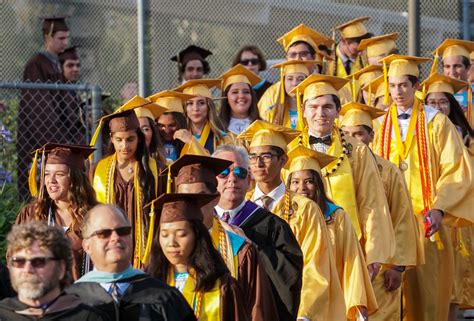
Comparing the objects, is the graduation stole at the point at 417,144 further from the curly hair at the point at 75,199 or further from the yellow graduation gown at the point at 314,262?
the curly hair at the point at 75,199

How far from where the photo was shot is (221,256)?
8945 millimetres

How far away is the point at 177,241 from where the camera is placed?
28.4ft

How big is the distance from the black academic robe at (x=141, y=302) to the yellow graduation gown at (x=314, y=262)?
9.44ft

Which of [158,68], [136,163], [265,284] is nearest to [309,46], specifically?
[158,68]

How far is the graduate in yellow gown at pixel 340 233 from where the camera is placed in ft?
37.2

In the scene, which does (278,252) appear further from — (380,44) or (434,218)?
(380,44)

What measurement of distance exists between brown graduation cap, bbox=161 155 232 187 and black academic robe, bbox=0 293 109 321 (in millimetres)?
2118

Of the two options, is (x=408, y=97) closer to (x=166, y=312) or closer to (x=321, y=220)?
(x=321, y=220)

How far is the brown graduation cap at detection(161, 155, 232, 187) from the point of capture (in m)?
9.63

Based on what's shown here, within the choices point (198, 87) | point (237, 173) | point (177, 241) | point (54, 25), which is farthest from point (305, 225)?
point (54, 25)

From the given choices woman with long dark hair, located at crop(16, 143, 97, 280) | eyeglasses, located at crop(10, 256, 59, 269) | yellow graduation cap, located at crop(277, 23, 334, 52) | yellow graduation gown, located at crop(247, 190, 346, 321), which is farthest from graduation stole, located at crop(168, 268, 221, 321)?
yellow graduation cap, located at crop(277, 23, 334, 52)

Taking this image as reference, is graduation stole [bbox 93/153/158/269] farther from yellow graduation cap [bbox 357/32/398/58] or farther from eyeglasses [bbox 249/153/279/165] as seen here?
yellow graduation cap [bbox 357/32/398/58]

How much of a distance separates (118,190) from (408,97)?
134 inches

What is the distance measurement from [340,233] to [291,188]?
496 millimetres
